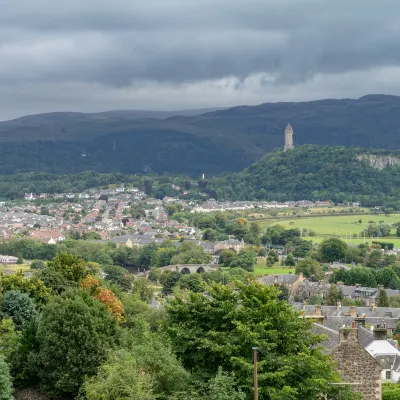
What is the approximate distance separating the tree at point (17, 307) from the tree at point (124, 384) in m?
9.15

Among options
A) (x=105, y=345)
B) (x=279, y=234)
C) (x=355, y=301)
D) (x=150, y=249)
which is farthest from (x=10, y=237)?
(x=105, y=345)

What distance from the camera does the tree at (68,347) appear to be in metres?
27.3

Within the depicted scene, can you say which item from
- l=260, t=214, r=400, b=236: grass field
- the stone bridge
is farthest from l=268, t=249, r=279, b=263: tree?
l=260, t=214, r=400, b=236: grass field

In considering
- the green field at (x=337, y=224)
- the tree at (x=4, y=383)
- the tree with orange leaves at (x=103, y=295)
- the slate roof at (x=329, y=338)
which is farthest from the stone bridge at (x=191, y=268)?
the tree at (x=4, y=383)

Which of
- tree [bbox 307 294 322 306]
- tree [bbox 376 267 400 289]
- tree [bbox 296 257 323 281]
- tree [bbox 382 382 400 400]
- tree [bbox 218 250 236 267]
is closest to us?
tree [bbox 382 382 400 400]

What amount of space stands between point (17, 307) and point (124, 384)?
1121cm

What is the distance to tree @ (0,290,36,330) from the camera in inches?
1312

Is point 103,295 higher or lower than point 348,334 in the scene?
lower

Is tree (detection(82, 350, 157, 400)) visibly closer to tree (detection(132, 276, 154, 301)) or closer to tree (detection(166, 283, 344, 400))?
tree (detection(166, 283, 344, 400))

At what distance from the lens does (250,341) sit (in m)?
24.2

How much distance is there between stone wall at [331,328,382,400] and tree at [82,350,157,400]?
6.07m

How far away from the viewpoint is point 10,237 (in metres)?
140

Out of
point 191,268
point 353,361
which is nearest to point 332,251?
point 191,268

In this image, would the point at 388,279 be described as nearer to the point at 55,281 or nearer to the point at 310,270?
the point at 310,270
